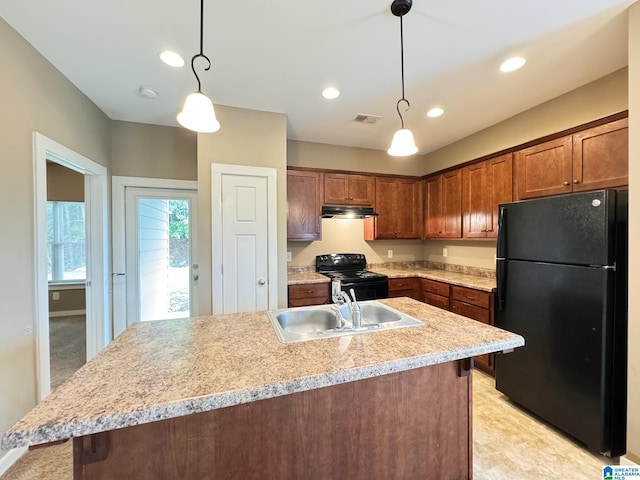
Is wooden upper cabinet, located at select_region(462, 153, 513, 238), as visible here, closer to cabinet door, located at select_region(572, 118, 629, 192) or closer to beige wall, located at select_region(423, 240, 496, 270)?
beige wall, located at select_region(423, 240, 496, 270)

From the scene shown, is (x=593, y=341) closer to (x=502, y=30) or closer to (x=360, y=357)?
(x=360, y=357)

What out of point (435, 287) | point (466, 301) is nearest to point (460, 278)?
point (435, 287)

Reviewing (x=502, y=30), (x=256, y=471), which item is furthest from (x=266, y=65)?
(x=256, y=471)

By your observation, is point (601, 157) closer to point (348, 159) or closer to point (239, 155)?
point (348, 159)

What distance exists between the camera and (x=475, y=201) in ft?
10.7

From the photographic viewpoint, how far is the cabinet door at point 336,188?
362 centimetres

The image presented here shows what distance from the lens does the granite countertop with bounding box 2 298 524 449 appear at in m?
0.80

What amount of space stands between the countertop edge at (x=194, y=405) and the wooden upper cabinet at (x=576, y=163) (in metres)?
2.13

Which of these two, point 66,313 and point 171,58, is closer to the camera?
point 171,58

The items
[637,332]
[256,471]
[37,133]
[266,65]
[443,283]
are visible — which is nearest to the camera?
[256,471]

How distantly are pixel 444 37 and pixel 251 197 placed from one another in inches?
81.4

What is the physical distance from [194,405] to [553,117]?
11.9 ft

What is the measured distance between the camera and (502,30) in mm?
1771

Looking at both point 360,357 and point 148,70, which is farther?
point 148,70
